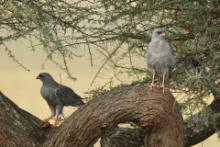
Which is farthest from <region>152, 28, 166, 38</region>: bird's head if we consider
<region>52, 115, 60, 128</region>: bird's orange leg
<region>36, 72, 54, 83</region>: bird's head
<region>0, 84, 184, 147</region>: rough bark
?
<region>36, 72, 54, 83</region>: bird's head

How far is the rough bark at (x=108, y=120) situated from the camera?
5.67 meters

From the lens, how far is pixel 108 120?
5.70 metres

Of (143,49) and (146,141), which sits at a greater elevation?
(143,49)

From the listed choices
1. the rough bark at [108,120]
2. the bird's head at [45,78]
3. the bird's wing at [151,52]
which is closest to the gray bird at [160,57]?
the bird's wing at [151,52]

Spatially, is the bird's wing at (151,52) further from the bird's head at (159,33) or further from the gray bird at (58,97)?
the gray bird at (58,97)

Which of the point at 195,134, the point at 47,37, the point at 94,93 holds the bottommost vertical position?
the point at 195,134

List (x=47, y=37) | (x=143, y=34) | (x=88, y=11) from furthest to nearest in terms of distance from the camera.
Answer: (x=143, y=34) < (x=88, y=11) < (x=47, y=37)

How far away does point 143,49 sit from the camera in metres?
7.50

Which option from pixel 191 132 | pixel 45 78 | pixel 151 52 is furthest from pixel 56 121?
pixel 191 132

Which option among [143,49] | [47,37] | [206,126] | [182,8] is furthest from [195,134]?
[47,37]

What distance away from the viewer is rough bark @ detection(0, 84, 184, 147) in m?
5.67

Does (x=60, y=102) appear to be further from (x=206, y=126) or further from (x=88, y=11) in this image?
(x=206, y=126)

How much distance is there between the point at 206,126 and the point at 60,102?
153 cm

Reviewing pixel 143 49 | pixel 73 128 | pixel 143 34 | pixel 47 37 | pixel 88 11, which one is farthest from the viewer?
pixel 143 49
